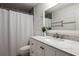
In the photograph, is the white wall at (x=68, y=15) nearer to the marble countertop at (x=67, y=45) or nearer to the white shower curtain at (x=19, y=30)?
the marble countertop at (x=67, y=45)

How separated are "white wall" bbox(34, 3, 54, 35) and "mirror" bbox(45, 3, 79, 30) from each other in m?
0.30

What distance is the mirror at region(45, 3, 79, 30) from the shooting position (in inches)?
59.1

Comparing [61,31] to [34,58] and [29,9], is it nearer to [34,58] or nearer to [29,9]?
[34,58]

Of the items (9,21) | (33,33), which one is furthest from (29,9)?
(9,21)

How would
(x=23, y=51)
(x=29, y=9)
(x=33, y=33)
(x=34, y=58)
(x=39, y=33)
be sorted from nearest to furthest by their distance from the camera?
(x=34, y=58) < (x=23, y=51) < (x=39, y=33) < (x=33, y=33) < (x=29, y=9)

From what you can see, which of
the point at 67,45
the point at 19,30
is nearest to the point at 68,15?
the point at 67,45

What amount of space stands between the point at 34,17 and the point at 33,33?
66 cm

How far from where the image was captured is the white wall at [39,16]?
259 centimetres

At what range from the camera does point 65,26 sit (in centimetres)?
172

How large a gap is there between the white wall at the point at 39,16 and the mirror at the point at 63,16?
304 mm

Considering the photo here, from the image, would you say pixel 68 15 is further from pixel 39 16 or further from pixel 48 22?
pixel 39 16

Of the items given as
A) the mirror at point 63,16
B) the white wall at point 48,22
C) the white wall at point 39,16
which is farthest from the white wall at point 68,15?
the white wall at point 39,16

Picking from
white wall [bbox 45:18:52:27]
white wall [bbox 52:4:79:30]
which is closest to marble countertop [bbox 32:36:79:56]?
white wall [bbox 52:4:79:30]

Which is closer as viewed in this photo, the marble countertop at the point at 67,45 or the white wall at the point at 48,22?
the marble countertop at the point at 67,45
